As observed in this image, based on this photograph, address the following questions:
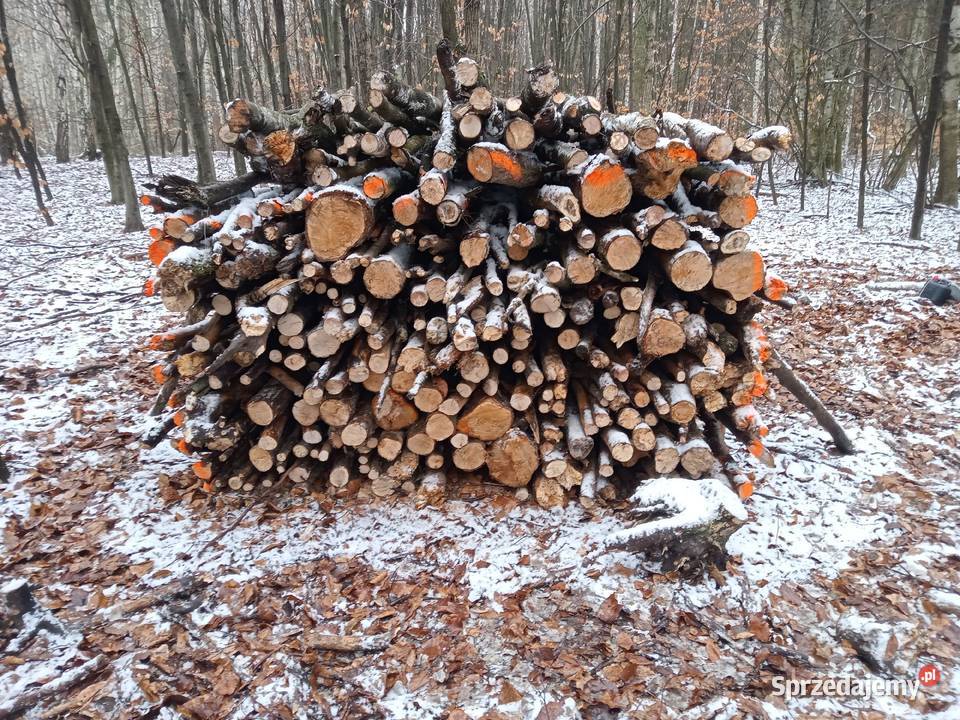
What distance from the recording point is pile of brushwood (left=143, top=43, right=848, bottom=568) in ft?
11.8

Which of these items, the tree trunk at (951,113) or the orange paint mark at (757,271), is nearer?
the orange paint mark at (757,271)

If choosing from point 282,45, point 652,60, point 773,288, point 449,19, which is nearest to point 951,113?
point 652,60

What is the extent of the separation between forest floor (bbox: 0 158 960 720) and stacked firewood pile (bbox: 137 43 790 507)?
0.48 meters

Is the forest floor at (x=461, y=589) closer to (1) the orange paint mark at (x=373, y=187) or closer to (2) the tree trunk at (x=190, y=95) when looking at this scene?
(1) the orange paint mark at (x=373, y=187)

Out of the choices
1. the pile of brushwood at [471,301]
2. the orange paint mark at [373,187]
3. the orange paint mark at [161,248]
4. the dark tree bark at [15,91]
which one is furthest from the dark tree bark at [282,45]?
the orange paint mark at [373,187]

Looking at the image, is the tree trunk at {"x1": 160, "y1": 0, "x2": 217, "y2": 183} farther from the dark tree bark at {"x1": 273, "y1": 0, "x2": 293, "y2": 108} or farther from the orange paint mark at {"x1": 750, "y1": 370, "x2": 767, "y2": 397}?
the orange paint mark at {"x1": 750, "y1": 370, "x2": 767, "y2": 397}

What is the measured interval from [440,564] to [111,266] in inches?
328

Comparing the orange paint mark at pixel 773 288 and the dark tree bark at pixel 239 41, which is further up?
the dark tree bark at pixel 239 41

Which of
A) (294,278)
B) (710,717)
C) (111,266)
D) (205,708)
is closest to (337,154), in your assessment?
(294,278)

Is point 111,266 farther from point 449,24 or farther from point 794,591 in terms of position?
point 794,591

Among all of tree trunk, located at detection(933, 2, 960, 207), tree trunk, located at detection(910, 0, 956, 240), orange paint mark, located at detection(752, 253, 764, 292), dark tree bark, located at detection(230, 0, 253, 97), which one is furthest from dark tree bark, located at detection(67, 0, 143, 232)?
tree trunk, located at detection(933, 2, 960, 207)

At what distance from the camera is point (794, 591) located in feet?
10.3

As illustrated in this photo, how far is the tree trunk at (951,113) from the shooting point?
10125 millimetres

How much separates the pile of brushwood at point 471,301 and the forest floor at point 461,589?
17.5 inches
